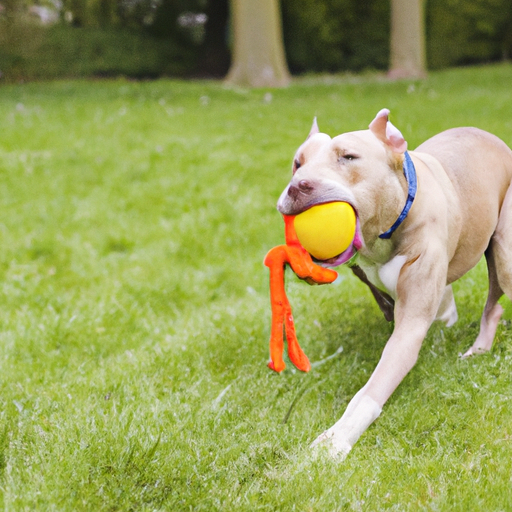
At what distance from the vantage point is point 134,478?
2.50 m

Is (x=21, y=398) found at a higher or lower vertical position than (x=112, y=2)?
lower

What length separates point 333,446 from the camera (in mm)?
2668

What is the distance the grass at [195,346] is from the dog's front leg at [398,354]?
121mm

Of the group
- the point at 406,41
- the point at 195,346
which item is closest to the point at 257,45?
the point at 406,41

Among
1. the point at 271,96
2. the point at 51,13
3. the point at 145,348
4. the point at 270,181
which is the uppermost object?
the point at 51,13

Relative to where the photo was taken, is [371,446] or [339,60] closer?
[371,446]

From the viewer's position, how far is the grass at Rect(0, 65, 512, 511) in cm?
253

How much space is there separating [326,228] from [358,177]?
0.29 meters

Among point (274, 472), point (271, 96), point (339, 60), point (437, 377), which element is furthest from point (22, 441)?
point (339, 60)

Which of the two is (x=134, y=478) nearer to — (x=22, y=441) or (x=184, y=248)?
(x=22, y=441)

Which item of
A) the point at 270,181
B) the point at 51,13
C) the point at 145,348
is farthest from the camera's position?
the point at 51,13

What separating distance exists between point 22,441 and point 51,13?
17.6 meters

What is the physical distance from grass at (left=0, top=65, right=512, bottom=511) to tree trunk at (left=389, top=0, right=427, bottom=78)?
26.6ft

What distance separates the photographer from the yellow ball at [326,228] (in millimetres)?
2586
